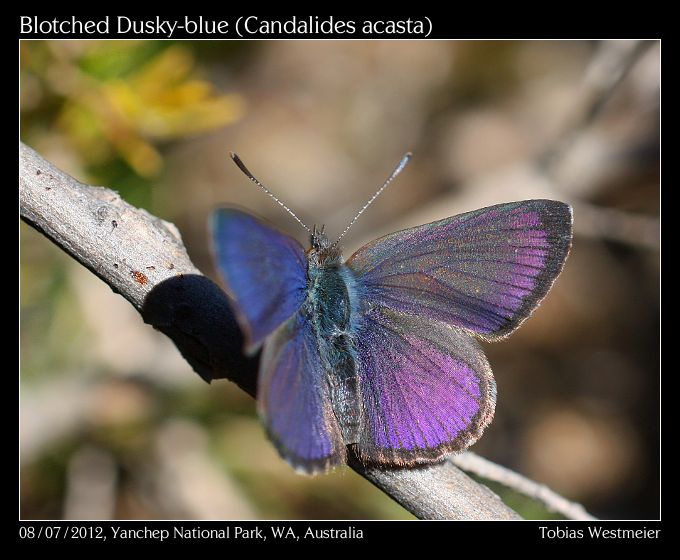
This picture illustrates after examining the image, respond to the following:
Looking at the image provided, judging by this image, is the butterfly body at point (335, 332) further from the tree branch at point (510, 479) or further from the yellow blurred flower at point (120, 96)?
the yellow blurred flower at point (120, 96)

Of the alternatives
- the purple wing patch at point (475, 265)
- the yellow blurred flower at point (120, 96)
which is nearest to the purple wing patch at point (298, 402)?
the purple wing patch at point (475, 265)

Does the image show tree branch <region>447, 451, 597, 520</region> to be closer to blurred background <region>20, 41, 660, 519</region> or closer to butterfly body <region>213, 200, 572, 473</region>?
butterfly body <region>213, 200, 572, 473</region>

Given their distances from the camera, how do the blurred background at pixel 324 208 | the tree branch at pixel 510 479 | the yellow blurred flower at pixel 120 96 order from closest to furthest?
the tree branch at pixel 510 479, the yellow blurred flower at pixel 120 96, the blurred background at pixel 324 208

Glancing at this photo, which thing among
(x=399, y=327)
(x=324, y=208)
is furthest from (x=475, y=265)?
(x=324, y=208)

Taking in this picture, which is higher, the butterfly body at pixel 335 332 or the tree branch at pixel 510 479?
the butterfly body at pixel 335 332

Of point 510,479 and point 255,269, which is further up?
point 255,269

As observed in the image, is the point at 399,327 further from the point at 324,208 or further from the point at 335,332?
the point at 324,208
